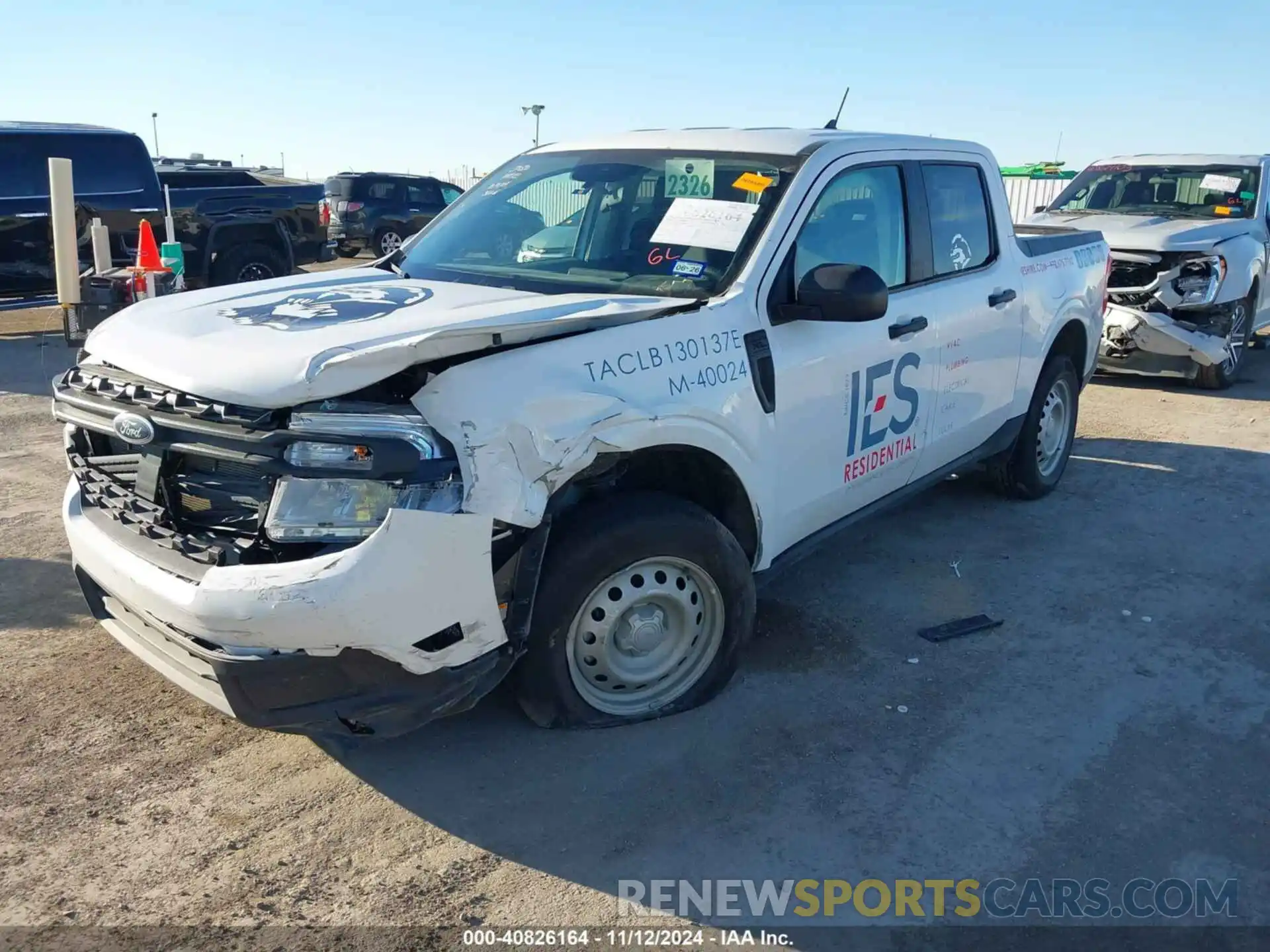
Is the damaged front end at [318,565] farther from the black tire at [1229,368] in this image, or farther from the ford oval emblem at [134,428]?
the black tire at [1229,368]

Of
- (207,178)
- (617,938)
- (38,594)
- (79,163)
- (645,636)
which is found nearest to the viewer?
(617,938)

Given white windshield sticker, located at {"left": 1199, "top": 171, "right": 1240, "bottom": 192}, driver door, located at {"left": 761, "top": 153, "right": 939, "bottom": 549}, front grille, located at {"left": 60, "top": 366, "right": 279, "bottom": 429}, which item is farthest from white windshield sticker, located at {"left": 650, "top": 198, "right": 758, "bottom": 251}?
white windshield sticker, located at {"left": 1199, "top": 171, "right": 1240, "bottom": 192}

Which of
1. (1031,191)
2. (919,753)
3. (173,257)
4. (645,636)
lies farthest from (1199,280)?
(1031,191)

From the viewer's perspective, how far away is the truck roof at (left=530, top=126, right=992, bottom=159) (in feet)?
14.0

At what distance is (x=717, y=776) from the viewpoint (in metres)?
3.37

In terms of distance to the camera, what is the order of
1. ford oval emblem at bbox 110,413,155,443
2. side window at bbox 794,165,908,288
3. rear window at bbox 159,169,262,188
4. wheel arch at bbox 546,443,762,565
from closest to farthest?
ford oval emblem at bbox 110,413,155,443, wheel arch at bbox 546,443,762,565, side window at bbox 794,165,908,288, rear window at bbox 159,169,262,188

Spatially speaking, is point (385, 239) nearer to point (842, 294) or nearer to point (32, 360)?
point (32, 360)

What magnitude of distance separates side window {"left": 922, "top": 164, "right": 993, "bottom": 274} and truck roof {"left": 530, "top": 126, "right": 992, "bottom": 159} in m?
0.17

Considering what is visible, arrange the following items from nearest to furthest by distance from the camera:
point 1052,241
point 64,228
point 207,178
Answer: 1. point 1052,241
2. point 64,228
3. point 207,178

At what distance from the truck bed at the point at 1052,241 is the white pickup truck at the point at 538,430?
87cm

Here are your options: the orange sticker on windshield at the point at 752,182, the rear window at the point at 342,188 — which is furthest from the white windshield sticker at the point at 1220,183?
the rear window at the point at 342,188

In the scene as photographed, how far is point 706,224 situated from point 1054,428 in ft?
10.7

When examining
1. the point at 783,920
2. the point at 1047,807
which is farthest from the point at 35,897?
the point at 1047,807

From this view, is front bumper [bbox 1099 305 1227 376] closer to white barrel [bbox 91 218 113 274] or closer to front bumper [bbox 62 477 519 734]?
front bumper [bbox 62 477 519 734]
